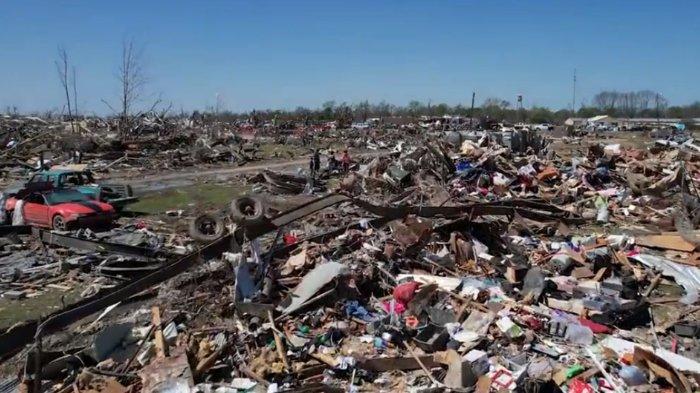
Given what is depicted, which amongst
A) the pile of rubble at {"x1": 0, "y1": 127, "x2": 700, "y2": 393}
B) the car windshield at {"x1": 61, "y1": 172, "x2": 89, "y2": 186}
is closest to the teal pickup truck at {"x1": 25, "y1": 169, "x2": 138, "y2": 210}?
the car windshield at {"x1": 61, "y1": 172, "x2": 89, "y2": 186}

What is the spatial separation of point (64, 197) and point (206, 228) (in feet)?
14.6

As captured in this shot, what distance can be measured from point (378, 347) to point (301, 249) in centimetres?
329

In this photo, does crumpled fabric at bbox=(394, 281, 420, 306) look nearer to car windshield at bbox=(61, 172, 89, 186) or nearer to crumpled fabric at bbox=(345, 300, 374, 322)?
crumpled fabric at bbox=(345, 300, 374, 322)

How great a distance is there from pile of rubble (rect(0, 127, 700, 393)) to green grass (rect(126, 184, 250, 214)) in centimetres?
566

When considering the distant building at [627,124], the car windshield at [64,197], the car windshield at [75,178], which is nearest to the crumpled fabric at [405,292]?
the car windshield at [64,197]

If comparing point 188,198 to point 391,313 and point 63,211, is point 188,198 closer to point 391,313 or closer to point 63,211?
point 63,211

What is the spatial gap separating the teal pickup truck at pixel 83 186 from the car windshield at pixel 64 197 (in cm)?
139

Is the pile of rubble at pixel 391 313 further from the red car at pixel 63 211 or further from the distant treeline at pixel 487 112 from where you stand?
the distant treeline at pixel 487 112

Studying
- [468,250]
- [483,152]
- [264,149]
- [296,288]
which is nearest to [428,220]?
[468,250]

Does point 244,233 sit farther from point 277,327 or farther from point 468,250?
point 468,250

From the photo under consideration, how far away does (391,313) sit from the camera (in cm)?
735

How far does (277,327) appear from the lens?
6.91 metres

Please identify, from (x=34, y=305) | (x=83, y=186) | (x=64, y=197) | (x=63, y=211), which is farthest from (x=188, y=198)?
(x=34, y=305)

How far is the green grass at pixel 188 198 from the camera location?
57.1ft
